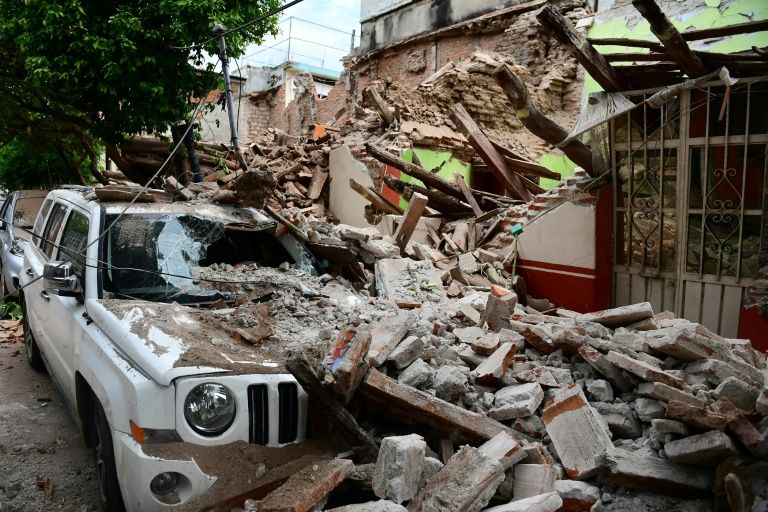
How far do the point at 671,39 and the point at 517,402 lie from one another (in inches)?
143

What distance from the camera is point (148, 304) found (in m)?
3.56

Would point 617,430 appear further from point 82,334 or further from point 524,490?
point 82,334

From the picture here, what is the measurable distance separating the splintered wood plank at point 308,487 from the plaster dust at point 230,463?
18 centimetres

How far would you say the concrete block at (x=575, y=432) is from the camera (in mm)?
2729

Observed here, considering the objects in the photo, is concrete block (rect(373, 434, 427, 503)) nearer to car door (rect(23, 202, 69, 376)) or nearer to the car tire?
car door (rect(23, 202, 69, 376))

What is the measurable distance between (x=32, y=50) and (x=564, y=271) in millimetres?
8916

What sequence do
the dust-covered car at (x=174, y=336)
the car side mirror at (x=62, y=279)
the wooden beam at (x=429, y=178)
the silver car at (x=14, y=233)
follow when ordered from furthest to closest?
the wooden beam at (x=429, y=178), the silver car at (x=14, y=233), the car side mirror at (x=62, y=279), the dust-covered car at (x=174, y=336)

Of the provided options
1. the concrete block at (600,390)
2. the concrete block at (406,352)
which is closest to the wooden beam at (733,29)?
the concrete block at (600,390)

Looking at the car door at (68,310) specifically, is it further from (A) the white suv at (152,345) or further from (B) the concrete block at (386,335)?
(B) the concrete block at (386,335)

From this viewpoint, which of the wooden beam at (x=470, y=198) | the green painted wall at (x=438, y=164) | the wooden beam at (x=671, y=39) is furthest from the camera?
the green painted wall at (x=438, y=164)

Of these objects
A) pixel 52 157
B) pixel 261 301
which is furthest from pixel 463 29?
pixel 261 301

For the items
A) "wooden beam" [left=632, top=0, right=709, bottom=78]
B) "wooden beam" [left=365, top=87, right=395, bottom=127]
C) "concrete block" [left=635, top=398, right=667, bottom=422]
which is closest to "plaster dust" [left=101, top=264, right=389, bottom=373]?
"concrete block" [left=635, top=398, right=667, bottom=422]

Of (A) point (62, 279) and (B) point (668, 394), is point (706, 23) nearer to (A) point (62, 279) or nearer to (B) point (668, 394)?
(B) point (668, 394)

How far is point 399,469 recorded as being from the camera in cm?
247
